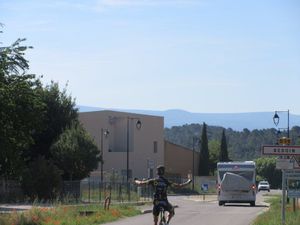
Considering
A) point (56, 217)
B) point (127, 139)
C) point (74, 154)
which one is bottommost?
point (56, 217)

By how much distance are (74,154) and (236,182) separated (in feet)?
62.9

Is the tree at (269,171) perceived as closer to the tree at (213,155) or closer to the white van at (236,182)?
the tree at (213,155)

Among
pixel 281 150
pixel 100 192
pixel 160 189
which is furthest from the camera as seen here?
pixel 100 192

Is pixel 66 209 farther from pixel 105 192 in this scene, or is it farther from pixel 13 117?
pixel 105 192

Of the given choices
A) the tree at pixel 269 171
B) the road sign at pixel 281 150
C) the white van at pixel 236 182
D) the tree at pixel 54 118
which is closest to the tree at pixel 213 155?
the tree at pixel 269 171

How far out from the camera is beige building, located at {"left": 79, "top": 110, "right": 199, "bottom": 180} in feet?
316

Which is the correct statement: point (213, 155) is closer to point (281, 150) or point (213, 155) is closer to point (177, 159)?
point (177, 159)

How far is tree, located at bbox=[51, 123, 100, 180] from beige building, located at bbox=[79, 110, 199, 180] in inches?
1326

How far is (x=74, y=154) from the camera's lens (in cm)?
5703

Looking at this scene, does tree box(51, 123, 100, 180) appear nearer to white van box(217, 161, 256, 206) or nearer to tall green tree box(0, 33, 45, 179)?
white van box(217, 161, 256, 206)

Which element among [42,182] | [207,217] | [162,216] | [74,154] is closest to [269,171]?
[74,154]

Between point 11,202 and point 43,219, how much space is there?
2542cm

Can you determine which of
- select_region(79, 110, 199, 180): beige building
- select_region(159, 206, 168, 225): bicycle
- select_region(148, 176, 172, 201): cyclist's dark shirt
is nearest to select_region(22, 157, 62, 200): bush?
select_region(159, 206, 168, 225): bicycle

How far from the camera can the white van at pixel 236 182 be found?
138ft
